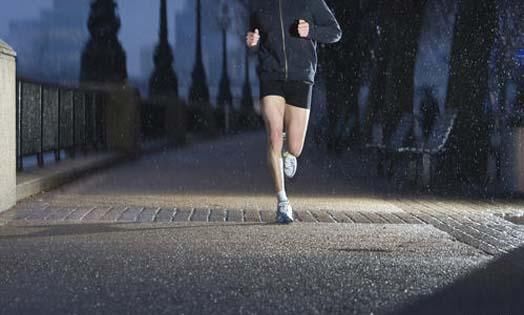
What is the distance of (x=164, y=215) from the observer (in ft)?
32.6

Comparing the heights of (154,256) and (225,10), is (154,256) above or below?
below

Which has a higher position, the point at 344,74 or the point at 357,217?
the point at 344,74

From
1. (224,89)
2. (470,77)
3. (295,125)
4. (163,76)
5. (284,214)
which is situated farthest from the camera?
(224,89)

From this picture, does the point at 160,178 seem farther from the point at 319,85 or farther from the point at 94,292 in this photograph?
the point at 319,85

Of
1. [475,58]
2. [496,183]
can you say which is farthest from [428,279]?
[475,58]

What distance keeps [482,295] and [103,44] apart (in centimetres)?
5879

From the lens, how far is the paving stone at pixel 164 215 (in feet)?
31.4

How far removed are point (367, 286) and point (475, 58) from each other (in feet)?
45.3

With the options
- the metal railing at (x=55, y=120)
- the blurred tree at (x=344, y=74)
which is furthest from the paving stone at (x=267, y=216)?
the blurred tree at (x=344, y=74)

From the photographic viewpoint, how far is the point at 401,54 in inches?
1055

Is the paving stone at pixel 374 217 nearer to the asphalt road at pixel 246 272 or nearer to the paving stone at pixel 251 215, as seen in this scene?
the asphalt road at pixel 246 272

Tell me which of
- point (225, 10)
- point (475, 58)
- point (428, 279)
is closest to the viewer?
point (428, 279)

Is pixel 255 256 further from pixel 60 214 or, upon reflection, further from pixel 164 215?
pixel 60 214

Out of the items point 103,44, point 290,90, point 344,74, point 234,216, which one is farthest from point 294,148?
point 103,44
